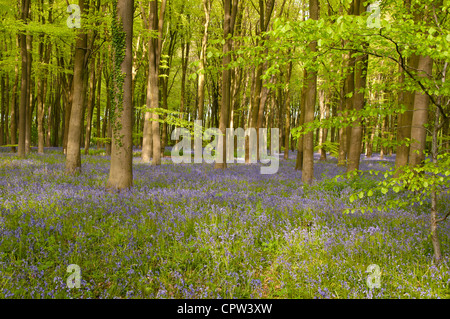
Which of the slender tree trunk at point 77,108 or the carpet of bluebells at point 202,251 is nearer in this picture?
the carpet of bluebells at point 202,251

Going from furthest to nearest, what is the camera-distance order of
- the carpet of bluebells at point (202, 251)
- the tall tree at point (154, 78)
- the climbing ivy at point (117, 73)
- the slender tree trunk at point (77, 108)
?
the tall tree at point (154, 78) < the slender tree trunk at point (77, 108) < the climbing ivy at point (117, 73) < the carpet of bluebells at point (202, 251)

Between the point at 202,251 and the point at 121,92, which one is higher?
the point at 121,92

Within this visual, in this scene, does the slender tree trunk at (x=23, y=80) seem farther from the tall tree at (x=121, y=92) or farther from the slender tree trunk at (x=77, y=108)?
the tall tree at (x=121, y=92)

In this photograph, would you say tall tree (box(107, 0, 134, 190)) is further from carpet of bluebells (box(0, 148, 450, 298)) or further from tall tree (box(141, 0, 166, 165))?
tall tree (box(141, 0, 166, 165))

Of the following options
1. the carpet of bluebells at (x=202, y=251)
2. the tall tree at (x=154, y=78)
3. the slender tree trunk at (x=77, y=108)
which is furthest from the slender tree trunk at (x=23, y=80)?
the carpet of bluebells at (x=202, y=251)

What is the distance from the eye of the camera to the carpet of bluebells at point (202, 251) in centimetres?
348

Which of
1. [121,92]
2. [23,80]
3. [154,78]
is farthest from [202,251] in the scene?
[23,80]

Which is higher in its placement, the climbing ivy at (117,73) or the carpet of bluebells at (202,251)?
the climbing ivy at (117,73)

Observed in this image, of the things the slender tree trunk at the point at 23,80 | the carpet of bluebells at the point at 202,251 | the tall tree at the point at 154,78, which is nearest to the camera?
the carpet of bluebells at the point at 202,251

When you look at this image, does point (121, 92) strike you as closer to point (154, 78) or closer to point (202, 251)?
point (202, 251)

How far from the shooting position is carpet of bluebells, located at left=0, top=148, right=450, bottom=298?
3.48m

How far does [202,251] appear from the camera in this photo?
442 cm
